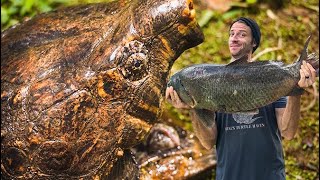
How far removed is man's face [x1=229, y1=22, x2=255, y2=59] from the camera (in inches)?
85.6

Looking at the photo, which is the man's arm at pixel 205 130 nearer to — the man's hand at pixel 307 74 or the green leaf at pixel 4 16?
the man's hand at pixel 307 74

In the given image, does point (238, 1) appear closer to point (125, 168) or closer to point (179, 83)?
point (125, 168)

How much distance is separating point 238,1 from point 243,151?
306 centimetres

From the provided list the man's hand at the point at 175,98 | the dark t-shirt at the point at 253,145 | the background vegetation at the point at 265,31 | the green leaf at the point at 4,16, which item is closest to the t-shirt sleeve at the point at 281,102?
the dark t-shirt at the point at 253,145

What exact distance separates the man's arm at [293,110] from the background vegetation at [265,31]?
79.8 inches

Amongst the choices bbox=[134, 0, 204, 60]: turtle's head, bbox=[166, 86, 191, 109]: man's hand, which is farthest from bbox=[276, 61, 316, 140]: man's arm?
bbox=[134, 0, 204, 60]: turtle's head

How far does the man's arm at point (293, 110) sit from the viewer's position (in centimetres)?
210

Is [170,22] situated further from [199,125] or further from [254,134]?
[254,134]

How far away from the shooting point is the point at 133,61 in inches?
121

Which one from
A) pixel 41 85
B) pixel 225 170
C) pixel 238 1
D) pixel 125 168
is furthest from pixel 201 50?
pixel 225 170

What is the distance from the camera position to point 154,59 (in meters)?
3.14

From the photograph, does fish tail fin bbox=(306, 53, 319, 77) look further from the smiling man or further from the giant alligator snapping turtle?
the giant alligator snapping turtle

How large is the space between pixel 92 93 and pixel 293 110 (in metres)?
1.26

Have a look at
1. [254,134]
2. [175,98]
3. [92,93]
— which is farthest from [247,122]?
[92,93]
